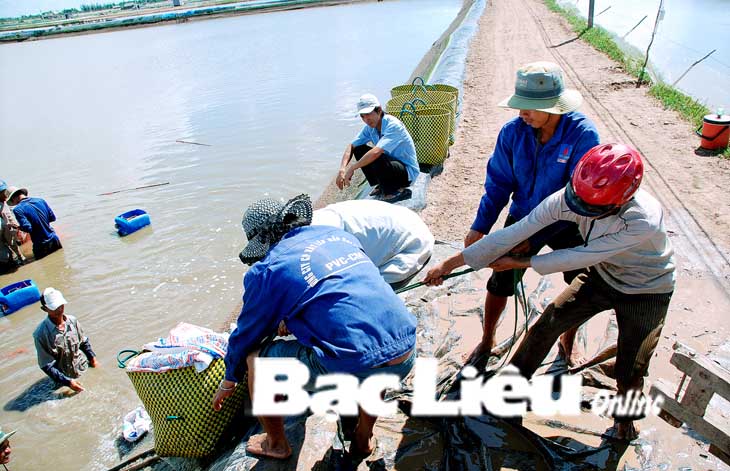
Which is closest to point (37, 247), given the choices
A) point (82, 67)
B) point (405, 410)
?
point (405, 410)

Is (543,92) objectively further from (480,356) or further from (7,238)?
(7,238)

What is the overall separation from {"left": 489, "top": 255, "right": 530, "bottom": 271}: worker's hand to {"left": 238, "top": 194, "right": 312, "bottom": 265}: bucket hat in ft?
2.79

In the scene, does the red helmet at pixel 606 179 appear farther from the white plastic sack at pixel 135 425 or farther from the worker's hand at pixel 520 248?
the white plastic sack at pixel 135 425

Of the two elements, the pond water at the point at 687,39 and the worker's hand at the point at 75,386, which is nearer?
the worker's hand at the point at 75,386

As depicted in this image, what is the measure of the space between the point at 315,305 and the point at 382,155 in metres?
3.15

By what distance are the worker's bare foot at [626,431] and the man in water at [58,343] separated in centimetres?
385

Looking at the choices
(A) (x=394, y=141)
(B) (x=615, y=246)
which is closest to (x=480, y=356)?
(B) (x=615, y=246)

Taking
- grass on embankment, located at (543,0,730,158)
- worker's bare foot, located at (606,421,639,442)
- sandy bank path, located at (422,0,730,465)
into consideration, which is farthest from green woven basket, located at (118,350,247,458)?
grass on embankment, located at (543,0,730,158)

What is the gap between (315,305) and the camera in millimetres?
1910

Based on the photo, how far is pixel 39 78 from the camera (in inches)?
781

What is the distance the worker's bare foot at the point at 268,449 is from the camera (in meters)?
2.29

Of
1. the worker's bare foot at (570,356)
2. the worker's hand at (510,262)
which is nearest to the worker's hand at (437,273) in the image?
the worker's hand at (510,262)

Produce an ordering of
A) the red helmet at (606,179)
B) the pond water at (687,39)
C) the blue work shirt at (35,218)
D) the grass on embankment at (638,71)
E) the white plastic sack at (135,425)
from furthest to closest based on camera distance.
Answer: the pond water at (687,39), the grass on embankment at (638,71), the blue work shirt at (35,218), the white plastic sack at (135,425), the red helmet at (606,179)

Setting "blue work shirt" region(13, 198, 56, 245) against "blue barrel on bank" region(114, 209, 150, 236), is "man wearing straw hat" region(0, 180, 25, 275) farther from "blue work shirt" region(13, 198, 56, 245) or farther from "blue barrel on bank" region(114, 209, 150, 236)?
"blue barrel on bank" region(114, 209, 150, 236)
